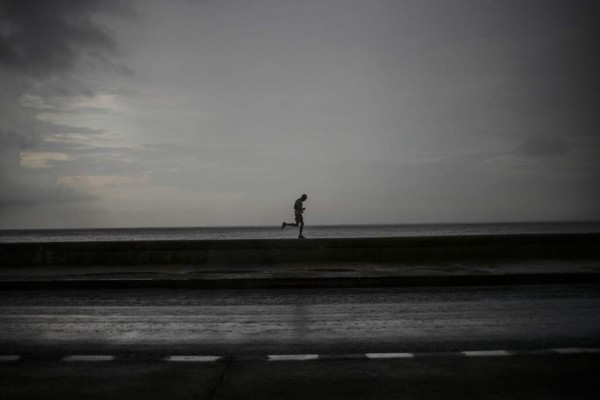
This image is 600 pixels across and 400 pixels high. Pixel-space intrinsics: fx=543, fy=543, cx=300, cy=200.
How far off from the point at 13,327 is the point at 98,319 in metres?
1.16

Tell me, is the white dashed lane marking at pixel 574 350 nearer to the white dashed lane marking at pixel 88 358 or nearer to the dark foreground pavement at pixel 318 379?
the dark foreground pavement at pixel 318 379

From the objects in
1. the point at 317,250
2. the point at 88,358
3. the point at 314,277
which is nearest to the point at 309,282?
the point at 314,277

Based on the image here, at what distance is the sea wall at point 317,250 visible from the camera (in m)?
16.6

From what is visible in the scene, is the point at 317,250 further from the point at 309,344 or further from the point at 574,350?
the point at 574,350

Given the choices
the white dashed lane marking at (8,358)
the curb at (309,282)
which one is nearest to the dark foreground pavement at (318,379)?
the white dashed lane marking at (8,358)

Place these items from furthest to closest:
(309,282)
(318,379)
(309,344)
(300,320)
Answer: (309,282)
(300,320)
(309,344)
(318,379)

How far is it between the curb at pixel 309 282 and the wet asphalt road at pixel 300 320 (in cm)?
51

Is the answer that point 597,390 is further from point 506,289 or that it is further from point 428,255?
point 428,255

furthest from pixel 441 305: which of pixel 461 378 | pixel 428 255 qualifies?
pixel 428 255

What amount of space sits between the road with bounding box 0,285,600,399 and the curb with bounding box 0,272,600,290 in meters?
1.13

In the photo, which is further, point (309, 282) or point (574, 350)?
point (309, 282)

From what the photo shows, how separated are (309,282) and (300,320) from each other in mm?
3896

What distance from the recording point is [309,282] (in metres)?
12.0

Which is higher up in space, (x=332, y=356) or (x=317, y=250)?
(x=317, y=250)
